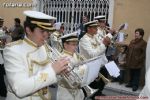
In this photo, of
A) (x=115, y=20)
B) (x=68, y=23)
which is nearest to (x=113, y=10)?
(x=115, y=20)

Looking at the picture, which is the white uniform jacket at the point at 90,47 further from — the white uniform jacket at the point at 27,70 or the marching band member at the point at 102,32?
the white uniform jacket at the point at 27,70

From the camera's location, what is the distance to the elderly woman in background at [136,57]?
1067 centimetres

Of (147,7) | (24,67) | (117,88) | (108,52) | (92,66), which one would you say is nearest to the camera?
(24,67)

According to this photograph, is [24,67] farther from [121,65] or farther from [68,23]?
[68,23]

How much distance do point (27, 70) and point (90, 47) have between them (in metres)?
3.75

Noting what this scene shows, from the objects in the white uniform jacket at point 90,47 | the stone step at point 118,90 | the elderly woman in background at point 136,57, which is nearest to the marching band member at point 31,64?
the white uniform jacket at point 90,47

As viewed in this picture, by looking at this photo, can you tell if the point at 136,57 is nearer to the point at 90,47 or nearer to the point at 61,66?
the point at 90,47

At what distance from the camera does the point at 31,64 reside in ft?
13.1

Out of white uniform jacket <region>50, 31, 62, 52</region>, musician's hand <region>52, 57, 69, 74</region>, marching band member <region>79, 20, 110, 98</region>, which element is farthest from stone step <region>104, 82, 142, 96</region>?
musician's hand <region>52, 57, 69, 74</region>

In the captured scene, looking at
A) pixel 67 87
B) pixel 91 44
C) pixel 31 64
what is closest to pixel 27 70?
pixel 31 64

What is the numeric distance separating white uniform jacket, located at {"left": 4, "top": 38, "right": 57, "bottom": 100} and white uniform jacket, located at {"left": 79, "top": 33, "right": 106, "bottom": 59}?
324 centimetres

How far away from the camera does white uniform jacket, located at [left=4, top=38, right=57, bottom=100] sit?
3641mm

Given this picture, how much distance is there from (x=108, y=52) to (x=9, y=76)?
5.88 m

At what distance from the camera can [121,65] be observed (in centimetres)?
1150
